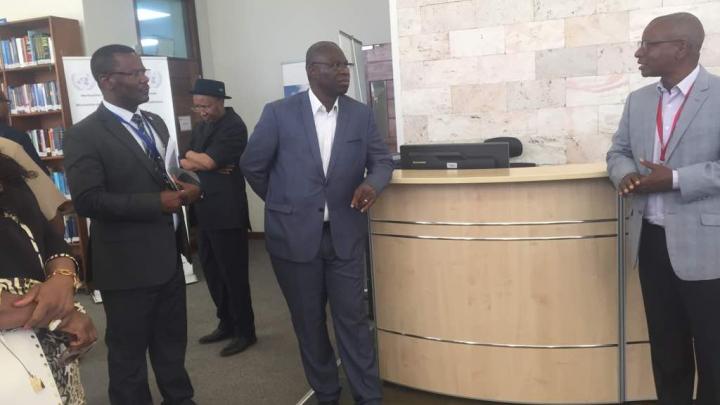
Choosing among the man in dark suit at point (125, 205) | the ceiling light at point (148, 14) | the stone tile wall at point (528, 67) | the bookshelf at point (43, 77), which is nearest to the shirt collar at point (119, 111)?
the man in dark suit at point (125, 205)

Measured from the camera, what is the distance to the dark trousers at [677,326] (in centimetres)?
213

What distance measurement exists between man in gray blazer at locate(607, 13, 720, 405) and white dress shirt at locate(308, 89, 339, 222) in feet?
4.04

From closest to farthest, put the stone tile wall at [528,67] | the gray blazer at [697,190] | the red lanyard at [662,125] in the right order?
the gray blazer at [697,190]
the red lanyard at [662,125]
the stone tile wall at [528,67]

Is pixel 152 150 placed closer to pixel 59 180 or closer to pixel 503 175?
pixel 503 175

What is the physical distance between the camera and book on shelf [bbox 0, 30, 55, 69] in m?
5.39

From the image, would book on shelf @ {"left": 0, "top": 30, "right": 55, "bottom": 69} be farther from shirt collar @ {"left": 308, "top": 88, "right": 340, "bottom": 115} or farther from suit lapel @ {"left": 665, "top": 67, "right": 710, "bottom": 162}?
suit lapel @ {"left": 665, "top": 67, "right": 710, "bottom": 162}

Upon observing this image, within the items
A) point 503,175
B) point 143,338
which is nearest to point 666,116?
point 503,175

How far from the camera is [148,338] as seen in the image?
8.71 ft

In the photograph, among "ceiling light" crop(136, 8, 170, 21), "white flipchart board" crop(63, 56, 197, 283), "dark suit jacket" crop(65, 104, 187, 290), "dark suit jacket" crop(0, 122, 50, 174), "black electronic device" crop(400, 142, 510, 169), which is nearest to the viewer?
"dark suit jacket" crop(65, 104, 187, 290)

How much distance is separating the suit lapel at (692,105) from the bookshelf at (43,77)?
198 inches

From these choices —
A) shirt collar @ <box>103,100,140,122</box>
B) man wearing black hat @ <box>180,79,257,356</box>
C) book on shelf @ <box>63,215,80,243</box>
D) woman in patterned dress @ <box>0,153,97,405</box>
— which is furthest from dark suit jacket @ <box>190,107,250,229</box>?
book on shelf @ <box>63,215,80,243</box>

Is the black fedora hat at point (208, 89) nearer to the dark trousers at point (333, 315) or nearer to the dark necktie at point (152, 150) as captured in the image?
the dark necktie at point (152, 150)

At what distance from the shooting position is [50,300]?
1.47 meters

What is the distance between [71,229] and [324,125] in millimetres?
4009
